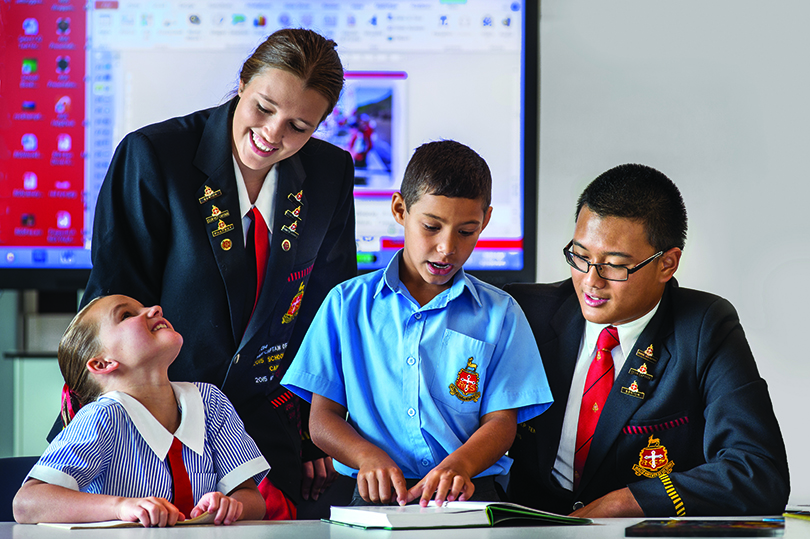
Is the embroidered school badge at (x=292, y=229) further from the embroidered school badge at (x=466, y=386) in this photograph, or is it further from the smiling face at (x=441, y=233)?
the embroidered school badge at (x=466, y=386)

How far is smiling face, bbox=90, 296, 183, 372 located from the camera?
55.7 inches

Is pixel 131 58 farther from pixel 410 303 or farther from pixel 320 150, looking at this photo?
pixel 410 303

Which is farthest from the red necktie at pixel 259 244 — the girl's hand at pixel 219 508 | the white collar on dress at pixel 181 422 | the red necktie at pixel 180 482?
the girl's hand at pixel 219 508

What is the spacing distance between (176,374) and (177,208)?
0.38 m

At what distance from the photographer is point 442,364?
59.9 inches

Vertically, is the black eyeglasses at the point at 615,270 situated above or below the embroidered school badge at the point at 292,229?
below

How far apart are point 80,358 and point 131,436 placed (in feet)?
0.72

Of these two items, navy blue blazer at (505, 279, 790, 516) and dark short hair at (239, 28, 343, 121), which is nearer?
navy blue blazer at (505, 279, 790, 516)

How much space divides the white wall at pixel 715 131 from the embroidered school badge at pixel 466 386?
3.57 feet

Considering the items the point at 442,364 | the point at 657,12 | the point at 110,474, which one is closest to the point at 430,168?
the point at 442,364

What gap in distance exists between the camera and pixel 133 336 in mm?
1421

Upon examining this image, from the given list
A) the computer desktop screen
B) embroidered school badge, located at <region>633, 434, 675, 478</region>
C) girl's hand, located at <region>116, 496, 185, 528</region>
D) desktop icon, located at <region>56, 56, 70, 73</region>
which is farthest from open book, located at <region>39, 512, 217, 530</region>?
desktop icon, located at <region>56, 56, 70, 73</region>

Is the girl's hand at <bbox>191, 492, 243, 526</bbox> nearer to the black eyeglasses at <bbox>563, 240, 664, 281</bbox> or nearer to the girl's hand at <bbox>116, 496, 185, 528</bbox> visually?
the girl's hand at <bbox>116, 496, 185, 528</bbox>

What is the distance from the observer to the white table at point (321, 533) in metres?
1.02
